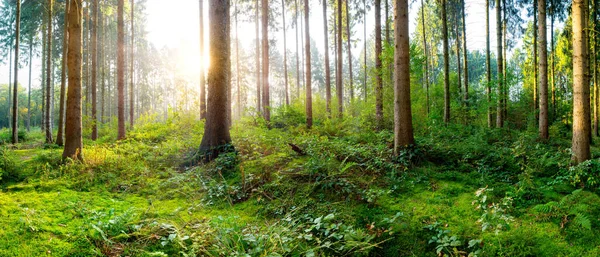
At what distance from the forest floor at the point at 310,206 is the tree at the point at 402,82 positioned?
0.38 m

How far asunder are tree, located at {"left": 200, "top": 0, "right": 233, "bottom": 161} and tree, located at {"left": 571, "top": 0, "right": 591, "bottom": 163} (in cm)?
679

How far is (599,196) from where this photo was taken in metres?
3.72

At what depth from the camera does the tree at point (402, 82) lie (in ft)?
19.7

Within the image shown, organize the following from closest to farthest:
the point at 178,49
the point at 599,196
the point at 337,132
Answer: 1. the point at 599,196
2. the point at 337,132
3. the point at 178,49

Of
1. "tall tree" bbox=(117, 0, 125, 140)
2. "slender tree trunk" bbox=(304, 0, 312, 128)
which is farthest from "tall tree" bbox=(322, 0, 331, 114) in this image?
"tall tree" bbox=(117, 0, 125, 140)

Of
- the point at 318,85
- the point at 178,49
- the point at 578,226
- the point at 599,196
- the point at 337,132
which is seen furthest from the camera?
the point at 318,85

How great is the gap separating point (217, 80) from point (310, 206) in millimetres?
4555

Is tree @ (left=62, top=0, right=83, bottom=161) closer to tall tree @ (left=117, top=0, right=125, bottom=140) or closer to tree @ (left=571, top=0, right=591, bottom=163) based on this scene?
tall tree @ (left=117, top=0, right=125, bottom=140)

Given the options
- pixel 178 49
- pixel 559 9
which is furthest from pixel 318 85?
pixel 559 9

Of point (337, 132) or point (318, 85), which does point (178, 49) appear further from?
point (337, 132)

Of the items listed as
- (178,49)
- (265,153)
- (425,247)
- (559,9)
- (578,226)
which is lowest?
(425,247)

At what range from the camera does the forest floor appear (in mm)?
3062

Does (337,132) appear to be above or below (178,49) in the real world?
below

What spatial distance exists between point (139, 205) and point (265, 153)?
308 cm
